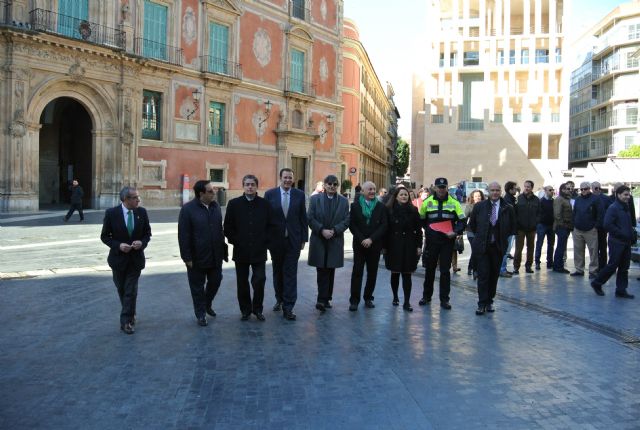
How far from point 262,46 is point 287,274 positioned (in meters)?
29.2

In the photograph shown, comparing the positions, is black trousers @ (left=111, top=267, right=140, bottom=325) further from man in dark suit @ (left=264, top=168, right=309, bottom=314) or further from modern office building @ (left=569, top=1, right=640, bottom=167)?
modern office building @ (left=569, top=1, right=640, bottom=167)

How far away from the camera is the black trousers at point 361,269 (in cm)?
803

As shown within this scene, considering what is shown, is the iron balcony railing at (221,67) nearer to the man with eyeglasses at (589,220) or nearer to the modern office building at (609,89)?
the man with eyeglasses at (589,220)

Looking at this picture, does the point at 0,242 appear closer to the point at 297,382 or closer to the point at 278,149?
the point at 297,382

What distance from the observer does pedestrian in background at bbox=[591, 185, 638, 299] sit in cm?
933

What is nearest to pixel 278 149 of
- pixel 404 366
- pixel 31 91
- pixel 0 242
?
pixel 31 91

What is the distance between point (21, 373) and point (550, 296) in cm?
747

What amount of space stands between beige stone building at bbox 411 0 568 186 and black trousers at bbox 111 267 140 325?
164 feet

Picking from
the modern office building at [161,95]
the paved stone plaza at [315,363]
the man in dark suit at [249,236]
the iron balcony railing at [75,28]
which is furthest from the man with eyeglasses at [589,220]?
the iron balcony railing at [75,28]

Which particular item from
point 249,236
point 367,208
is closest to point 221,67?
point 367,208

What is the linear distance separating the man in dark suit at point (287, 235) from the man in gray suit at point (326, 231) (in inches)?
9.7

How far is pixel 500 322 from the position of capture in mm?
7461

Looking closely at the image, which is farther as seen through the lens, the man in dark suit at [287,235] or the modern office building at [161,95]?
the modern office building at [161,95]

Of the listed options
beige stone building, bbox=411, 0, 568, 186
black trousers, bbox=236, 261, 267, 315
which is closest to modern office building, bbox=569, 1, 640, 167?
beige stone building, bbox=411, 0, 568, 186
